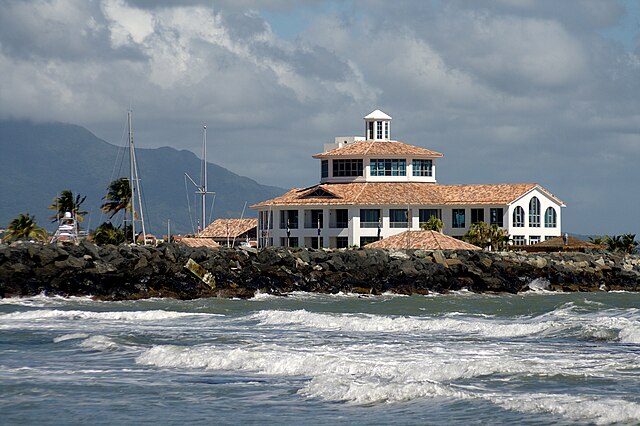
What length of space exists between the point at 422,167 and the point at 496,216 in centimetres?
788

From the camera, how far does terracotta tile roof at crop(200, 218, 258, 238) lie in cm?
8925

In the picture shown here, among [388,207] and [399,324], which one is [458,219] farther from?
[399,324]

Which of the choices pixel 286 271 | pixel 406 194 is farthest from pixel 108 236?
pixel 286 271

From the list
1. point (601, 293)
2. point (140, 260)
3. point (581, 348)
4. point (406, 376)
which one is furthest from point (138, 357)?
point (601, 293)

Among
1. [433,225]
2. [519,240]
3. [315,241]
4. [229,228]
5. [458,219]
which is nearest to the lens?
[433,225]

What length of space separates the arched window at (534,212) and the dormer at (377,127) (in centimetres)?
1314

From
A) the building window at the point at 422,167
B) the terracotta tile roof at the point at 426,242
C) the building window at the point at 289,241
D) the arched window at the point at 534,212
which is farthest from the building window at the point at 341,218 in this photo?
the terracotta tile roof at the point at 426,242

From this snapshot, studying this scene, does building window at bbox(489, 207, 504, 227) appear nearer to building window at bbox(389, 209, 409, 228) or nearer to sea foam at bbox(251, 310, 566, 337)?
building window at bbox(389, 209, 409, 228)

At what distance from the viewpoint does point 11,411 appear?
54.6 ft

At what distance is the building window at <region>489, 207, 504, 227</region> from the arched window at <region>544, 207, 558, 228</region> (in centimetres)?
366

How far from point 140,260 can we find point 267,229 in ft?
104

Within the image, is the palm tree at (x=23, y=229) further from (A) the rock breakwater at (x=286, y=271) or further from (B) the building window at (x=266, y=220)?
(A) the rock breakwater at (x=286, y=271)

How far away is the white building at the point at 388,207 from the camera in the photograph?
76000mm

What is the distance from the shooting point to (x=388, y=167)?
3187 inches
